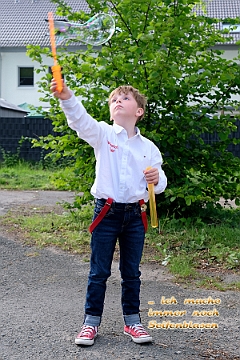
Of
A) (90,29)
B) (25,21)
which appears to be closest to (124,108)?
(90,29)

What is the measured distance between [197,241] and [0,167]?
30.1 ft

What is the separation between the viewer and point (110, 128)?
363cm

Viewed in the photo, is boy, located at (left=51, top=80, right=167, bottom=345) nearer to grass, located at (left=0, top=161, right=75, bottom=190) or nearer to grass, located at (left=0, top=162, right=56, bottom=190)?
grass, located at (left=0, top=161, right=75, bottom=190)

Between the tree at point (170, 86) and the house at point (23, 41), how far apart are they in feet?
65.7

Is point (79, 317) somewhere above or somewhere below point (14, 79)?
below

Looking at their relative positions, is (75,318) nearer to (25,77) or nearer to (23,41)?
(25,77)

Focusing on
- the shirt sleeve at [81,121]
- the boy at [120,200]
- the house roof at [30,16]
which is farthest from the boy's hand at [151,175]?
the house roof at [30,16]

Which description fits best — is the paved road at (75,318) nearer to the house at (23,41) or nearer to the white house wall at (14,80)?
the house at (23,41)

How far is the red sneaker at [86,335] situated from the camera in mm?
3402

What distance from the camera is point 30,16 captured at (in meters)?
32.2

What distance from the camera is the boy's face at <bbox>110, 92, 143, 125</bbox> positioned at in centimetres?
361

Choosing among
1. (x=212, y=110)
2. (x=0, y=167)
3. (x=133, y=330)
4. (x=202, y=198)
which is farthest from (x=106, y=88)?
(x=0, y=167)

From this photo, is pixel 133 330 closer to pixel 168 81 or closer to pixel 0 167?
pixel 168 81

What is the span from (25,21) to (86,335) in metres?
30.0
